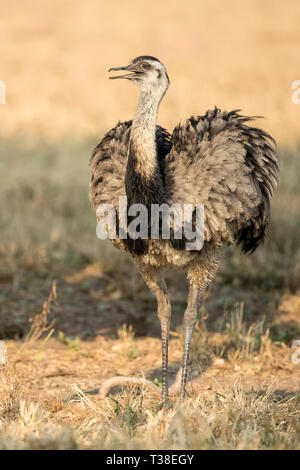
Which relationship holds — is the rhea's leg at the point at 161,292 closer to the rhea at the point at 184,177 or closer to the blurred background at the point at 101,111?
the rhea at the point at 184,177

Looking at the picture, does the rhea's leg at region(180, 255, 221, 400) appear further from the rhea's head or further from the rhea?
→ the rhea's head

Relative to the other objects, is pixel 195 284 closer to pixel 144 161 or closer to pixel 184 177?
pixel 184 177

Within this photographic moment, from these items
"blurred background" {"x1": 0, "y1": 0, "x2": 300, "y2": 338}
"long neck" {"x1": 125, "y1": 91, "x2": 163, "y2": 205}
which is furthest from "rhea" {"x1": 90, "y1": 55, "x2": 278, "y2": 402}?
"blurred background" {"x1": 0, "y1": 0, "x2": 300, "y2": 338}

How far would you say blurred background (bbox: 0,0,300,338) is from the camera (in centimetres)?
763

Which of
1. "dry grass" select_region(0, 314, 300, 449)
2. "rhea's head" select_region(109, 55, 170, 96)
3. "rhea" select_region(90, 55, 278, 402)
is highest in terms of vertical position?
"rhea's head" select_region(109, 55, 170, 96)

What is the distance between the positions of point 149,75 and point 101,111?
11281 mm

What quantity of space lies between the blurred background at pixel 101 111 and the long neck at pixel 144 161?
2.46 metres

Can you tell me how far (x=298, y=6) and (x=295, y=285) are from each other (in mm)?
26902

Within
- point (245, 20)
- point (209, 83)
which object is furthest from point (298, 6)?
point (209, 83)

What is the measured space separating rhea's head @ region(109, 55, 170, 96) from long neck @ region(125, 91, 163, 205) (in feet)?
0.33

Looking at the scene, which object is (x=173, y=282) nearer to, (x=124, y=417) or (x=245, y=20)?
(x=124, y=417)

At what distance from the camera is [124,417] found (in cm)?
416

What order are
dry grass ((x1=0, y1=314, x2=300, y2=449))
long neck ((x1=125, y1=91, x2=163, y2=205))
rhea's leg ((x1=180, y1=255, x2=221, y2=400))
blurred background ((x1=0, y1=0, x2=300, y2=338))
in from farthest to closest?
1. blurred background ((x1=0, y1=0, x2=300, y2=338))
2. rhea's leg ((x1=180, y1=255, x2=221, y2=400))
3. long neck ((x1=125, y1=91, x2=163, y2=205))
4. dry grass ((x1=0, y1=314, x2=300, y2=449))
